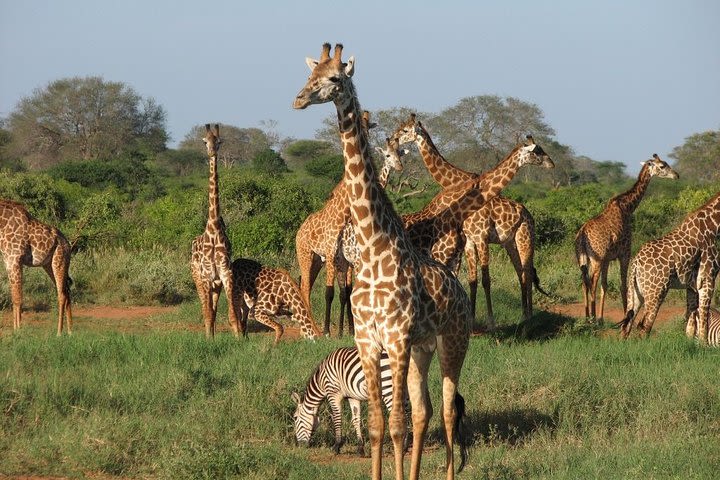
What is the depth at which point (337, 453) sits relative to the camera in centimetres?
803

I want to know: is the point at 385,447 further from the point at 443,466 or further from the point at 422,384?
the point at 422,384

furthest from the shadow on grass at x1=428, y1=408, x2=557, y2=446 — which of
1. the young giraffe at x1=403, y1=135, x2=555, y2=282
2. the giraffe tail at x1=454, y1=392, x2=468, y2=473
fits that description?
the young giraffe at x1=403, y1=135, x2=555, y2=282

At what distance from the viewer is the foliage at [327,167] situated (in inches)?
1184

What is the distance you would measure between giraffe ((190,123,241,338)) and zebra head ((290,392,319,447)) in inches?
121

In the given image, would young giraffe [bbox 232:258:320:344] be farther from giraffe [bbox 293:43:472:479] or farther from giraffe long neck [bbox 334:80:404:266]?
giraffe long neck [bbox 334:80:404:266]

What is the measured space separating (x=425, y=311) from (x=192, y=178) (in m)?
30.2

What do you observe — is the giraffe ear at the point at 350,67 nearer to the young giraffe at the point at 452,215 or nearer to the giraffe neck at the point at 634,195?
the young giraffe at the point at 452,215

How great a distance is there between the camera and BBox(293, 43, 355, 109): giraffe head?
5930 mm

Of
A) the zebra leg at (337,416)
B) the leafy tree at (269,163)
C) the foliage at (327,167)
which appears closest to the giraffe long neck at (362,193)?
the zebra leg at (337,416)

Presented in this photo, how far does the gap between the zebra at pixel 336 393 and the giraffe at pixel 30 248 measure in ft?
16.1

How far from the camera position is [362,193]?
20.7 feet

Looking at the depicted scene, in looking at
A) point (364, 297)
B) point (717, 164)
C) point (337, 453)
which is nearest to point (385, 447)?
point (337, 453)

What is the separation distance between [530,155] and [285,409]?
410cm

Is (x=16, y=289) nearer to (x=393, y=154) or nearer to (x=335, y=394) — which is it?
(x=393, y=154)
